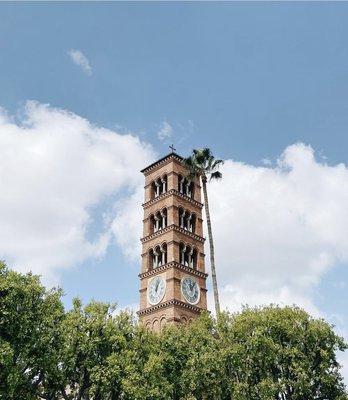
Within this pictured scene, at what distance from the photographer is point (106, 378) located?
34500mm

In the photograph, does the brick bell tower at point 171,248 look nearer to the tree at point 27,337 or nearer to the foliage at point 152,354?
the foliage at point 152,354

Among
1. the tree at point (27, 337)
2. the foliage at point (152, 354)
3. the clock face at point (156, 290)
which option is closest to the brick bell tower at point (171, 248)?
the clock face at point (156, 290)

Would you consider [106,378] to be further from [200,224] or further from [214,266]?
[200,224]

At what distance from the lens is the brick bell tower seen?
61.4 m

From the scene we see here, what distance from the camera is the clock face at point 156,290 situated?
2450 inches

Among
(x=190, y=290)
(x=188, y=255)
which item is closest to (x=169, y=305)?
(x=190, y=290)

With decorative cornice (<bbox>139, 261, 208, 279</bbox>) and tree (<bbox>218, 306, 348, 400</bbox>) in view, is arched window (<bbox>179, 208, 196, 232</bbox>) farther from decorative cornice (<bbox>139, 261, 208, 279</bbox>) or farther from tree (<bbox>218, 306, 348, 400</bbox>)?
tree (<bbox>218, 306, 348, 400</bbox>)

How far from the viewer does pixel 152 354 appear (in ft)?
122

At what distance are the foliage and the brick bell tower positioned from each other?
1776 centimetres

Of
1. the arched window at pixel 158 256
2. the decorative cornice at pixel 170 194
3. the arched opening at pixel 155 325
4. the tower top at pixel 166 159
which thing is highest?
the tower top at pixel 166 159

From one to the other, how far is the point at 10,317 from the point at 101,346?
7158mm

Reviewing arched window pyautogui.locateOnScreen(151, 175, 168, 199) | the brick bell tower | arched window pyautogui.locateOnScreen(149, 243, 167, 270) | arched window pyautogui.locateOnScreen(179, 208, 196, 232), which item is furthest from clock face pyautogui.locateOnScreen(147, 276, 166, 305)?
arched window pyautogui.locateOnScreen(151, 175, 168, 199)

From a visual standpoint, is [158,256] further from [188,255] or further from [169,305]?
[169,305]

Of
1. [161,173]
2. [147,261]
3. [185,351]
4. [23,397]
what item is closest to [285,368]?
[185,351]
